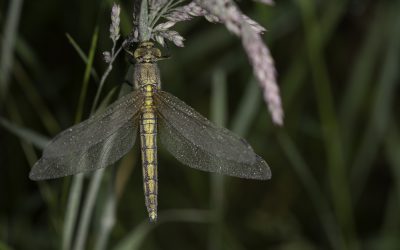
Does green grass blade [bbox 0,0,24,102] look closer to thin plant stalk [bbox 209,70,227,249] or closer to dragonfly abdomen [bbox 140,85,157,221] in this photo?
dragonfly abdomen [bbox 140,85,157,221]

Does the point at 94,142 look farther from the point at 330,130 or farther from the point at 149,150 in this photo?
the point at 330,130

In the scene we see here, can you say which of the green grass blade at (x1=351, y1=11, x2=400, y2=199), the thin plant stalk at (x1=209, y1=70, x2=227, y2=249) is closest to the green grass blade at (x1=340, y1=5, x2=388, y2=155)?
the green grass blade at (x1=351, y1=11, x2=400, y2=199)

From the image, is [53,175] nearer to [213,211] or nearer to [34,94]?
[213,211]

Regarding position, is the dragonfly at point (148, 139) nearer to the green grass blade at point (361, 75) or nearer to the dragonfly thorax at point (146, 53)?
the dragonfly thorax at point (146, 53)

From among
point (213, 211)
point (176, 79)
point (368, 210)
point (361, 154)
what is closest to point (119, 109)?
point (213, 211)

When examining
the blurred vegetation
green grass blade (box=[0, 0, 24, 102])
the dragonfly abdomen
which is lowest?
the blurred vegetation

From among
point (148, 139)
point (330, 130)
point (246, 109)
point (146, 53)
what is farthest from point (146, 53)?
point (330, 130)

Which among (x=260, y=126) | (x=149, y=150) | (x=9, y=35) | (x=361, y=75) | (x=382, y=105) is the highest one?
(x=9, y=35)
